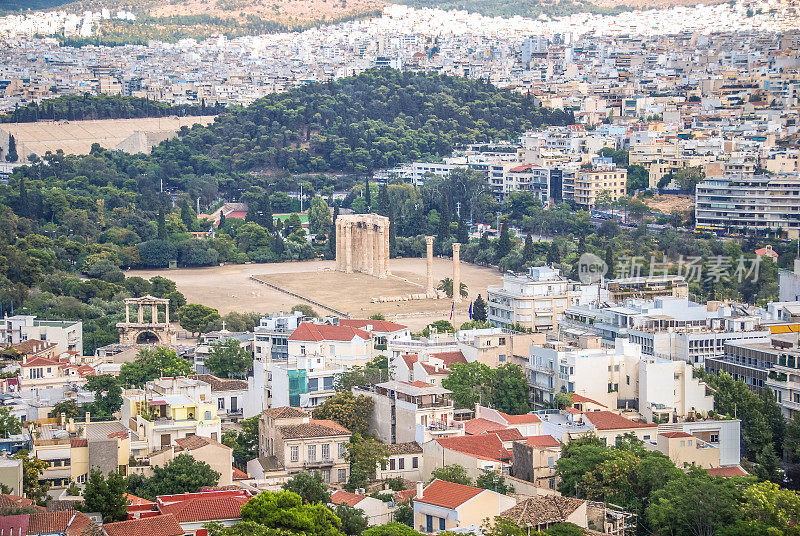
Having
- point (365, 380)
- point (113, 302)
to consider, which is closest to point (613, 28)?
point (113, 302)

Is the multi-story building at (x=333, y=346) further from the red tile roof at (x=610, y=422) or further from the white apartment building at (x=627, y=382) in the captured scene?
the red tile roof at (x=610, y=422)

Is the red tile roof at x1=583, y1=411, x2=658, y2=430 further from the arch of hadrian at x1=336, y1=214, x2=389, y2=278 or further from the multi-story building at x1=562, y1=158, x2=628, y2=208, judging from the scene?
the multi-story building at x1=562, y1=158, x2=628, y2=208

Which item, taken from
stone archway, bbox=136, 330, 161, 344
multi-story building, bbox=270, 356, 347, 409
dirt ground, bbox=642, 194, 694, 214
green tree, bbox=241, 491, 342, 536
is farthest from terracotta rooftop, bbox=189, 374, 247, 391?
dirt ground, bbox=642, 194, 694, 214

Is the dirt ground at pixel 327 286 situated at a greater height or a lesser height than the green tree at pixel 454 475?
lesser

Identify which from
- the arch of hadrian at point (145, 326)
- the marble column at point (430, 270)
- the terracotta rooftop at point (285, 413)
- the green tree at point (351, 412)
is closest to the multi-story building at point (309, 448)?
the terracotta rooftop at point (285, 413)

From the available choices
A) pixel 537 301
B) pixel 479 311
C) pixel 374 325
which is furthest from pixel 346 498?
pixel 479 311

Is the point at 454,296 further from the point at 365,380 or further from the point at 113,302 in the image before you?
the point at 365,380
